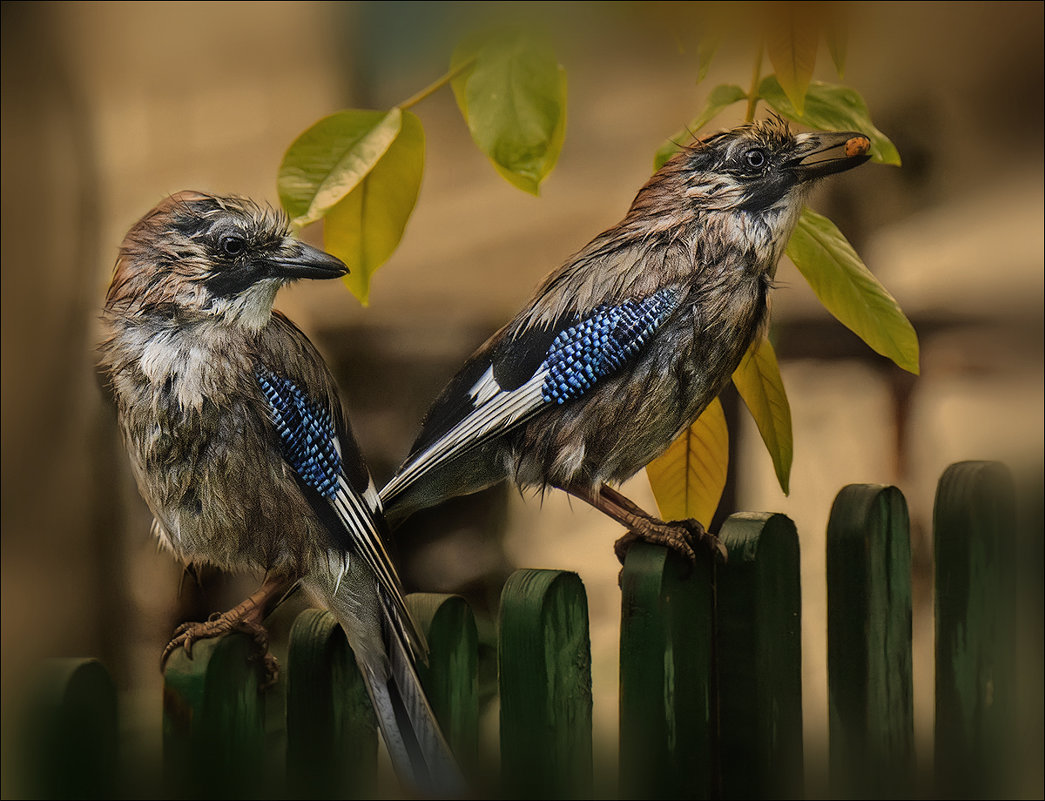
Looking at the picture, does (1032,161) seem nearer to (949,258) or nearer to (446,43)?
(949,258)

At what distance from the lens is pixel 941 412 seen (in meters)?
1.25

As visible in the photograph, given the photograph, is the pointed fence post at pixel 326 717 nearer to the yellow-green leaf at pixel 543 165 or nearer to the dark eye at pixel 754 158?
the yellow-green leaf at pixel 543 165

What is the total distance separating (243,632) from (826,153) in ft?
2.86

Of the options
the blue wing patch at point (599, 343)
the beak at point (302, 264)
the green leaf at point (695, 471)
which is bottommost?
the green leaf at point (695, 471)

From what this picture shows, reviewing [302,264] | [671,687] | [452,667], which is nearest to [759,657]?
[671,687]

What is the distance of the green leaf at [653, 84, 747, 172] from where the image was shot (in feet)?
3.95

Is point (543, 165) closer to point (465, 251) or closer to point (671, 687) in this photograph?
point (465, 251)

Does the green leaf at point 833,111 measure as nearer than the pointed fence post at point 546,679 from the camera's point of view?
No

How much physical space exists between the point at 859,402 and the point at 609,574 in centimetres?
38

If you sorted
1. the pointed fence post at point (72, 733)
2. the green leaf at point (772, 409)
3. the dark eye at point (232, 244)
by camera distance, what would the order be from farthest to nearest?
the green leaf at point (772, 409) → the dark eye at point (232, 244) → the pointed fence post at point (72, 733)

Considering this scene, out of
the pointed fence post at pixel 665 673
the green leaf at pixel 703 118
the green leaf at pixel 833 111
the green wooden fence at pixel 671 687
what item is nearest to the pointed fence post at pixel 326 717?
the green wooden fence at pixel 671 687

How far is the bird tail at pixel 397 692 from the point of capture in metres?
1.11

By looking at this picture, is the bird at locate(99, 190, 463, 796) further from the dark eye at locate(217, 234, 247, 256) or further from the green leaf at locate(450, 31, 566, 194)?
the green leaf at locate(450, 31, 566, 194)

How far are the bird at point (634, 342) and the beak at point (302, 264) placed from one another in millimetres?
193
